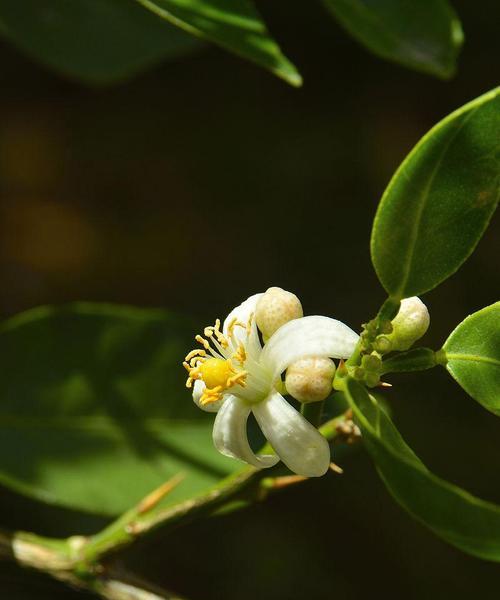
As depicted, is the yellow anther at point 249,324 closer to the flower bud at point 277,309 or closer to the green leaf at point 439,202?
the flower bud at point 277,309

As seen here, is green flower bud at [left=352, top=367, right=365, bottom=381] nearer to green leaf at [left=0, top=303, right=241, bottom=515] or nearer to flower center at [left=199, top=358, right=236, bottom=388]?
flower center at [left=199, top=358, right=236, bottom=388]

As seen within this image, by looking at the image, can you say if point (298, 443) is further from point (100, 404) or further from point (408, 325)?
point (100, 404)

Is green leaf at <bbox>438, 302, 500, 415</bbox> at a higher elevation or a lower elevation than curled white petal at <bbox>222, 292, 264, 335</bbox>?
higher

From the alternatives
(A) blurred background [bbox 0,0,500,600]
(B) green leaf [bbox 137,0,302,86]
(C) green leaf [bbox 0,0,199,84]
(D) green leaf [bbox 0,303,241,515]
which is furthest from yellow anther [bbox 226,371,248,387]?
(A) blurred background [bbox 0,0,500,600]

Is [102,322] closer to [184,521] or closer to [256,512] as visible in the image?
[184,521]

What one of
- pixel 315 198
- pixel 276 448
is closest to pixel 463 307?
pixel 315 198

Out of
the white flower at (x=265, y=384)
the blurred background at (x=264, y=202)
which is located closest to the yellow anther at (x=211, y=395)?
the white flower at (x=265, y=384)
